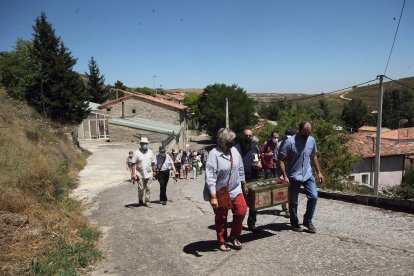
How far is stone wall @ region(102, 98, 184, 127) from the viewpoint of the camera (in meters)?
42.5

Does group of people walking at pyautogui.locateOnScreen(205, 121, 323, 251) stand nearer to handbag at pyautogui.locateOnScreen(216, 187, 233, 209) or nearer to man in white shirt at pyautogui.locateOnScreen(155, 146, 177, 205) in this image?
handbag at pyautogui.locateOnScreen(216, 187, 233, 209)

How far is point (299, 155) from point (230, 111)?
47.9 meters

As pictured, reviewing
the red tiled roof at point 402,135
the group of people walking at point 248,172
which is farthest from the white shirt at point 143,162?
A: the red tiled roof at point 402,135

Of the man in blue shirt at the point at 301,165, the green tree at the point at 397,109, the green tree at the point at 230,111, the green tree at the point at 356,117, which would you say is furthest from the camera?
the green tree at the point at 397,109

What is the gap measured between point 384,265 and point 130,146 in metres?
28.0

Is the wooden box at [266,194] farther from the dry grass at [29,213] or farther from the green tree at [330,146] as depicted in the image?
the green tree at [330,146]

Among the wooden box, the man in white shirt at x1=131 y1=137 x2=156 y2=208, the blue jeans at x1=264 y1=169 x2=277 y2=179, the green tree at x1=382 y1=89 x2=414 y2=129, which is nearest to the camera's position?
the wooden box

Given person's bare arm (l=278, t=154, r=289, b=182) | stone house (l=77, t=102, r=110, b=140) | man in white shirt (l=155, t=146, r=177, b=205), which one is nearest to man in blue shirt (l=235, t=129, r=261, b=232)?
person's bare arm (l=278, t=154, r=289, b=182)

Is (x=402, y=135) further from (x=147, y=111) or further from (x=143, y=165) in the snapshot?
(x=143, y=165)

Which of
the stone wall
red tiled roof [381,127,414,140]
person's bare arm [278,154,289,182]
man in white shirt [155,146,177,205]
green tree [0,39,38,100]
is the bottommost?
red tiled roof [381,127,414,140]

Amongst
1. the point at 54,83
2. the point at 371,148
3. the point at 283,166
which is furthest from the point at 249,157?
the point at 371,148

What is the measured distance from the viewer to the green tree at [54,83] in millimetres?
24391

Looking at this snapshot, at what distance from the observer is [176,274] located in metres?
4.57

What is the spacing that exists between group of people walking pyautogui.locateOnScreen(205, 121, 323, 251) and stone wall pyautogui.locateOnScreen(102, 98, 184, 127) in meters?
37.1
